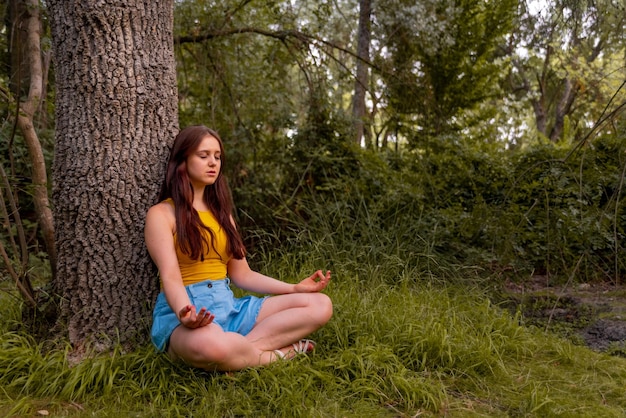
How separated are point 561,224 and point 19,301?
170 inches

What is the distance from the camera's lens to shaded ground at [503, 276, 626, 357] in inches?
147

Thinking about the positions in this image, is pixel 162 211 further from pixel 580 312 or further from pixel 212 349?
pixel 580 312

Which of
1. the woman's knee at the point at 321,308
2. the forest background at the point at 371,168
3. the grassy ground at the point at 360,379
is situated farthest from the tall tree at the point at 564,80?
the woman's knee at the point at 321,308

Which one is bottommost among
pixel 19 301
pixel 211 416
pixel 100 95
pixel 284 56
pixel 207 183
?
pixel 211 416

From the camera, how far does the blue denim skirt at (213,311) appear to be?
2.79 m

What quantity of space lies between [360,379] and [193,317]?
87 centimetres

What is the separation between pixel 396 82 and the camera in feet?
20.7

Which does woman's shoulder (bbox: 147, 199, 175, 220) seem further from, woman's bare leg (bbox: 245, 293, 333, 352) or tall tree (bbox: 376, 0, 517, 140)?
tall tree (bbox: 376, 0, 517, 140)

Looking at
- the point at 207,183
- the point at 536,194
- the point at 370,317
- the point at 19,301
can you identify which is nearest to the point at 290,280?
the point at 370,317

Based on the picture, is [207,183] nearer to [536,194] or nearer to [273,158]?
[273,158]

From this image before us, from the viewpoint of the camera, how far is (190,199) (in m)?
2.94

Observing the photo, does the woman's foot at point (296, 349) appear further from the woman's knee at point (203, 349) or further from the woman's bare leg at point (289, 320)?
the woman's knee at point (203, 349)

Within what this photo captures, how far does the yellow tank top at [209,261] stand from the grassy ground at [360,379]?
17.2 inches

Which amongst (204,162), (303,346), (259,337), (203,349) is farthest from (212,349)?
(204,162)
